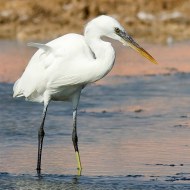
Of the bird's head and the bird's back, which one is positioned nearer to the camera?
the bird's head

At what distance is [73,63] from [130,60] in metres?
11.2

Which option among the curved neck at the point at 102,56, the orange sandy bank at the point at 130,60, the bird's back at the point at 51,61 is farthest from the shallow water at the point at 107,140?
the orange sandy bank at the point at 130,60

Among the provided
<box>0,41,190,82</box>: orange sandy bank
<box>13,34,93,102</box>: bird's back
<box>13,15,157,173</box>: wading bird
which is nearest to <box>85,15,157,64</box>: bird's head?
<box>13,15,157,173</box>: wading bird

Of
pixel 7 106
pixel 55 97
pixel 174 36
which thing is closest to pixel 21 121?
pixel 7 106

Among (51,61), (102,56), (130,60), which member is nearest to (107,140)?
(51,61)

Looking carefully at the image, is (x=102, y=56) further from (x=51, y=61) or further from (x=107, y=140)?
(x=107, y=140)

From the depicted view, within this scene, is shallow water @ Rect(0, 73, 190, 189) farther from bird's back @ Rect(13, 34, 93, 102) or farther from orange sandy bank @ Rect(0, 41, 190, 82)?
orange sandy bank @ Rect(0, 41, 190, 82)

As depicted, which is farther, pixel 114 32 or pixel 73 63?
pixel 73 63

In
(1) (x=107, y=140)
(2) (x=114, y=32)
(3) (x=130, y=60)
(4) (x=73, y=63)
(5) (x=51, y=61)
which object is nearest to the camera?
(2) (x=114, y=32)

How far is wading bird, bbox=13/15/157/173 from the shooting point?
31.1ft

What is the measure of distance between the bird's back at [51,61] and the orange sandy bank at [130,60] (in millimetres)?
7028

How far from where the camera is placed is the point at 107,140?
11297 mm

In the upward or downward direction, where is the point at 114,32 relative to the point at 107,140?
upward

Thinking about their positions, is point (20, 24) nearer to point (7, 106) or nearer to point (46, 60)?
point (7, 106)
